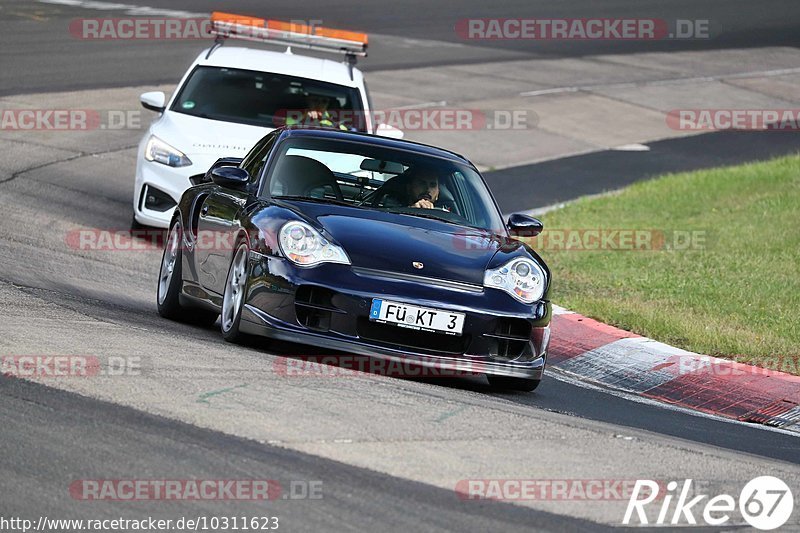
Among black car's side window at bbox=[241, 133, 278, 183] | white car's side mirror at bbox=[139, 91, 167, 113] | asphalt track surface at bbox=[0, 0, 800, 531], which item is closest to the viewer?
asphalt track surface at bbox=[0, 0, 800, 531]

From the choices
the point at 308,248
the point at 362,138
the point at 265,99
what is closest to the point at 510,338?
the point at 308,248

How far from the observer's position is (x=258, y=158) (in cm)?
958

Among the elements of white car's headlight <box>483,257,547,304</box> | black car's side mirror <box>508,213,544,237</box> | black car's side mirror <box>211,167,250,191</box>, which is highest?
black car's side mirror <box>211,167,250,191</box>

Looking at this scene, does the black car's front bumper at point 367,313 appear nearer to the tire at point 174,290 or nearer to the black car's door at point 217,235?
the black car's door at point 217,235

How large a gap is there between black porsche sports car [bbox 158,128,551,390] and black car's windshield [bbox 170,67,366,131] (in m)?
4.10

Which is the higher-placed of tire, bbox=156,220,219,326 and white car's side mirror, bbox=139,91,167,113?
white car's side mirror, bbox=139,91,167,113

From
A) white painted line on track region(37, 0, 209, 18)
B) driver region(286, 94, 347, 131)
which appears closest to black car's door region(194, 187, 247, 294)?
driver region(286, 94, 347, 131)

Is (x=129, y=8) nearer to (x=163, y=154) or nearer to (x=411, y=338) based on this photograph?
(x=163, y=154)

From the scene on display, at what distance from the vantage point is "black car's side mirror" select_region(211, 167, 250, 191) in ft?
29.2

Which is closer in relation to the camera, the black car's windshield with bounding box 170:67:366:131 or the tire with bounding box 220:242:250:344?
the tire with bounding box 220:242:250:344

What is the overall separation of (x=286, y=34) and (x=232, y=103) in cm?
97

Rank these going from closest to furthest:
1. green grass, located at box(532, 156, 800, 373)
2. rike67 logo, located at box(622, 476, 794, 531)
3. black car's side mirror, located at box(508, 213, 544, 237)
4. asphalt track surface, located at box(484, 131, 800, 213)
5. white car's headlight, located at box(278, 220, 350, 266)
→ rike67 logo, located at box(622, 476, 794, 531) → white car's headlight, located at box(278, 220, 350, 266) → black car's side mirror, located at box(508, 213, 544, 237) → green grass, located at box(532, 156, 800, 373) → asphalt track surface, located at box(484, 131, 800, 213)

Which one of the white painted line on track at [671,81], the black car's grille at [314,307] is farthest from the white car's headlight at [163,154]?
the white painted line on track at [671,81]

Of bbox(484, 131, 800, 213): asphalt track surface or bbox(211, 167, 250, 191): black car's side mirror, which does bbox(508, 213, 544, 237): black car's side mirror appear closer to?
bbox(211, 167, 250, 191): black car's side mirror
